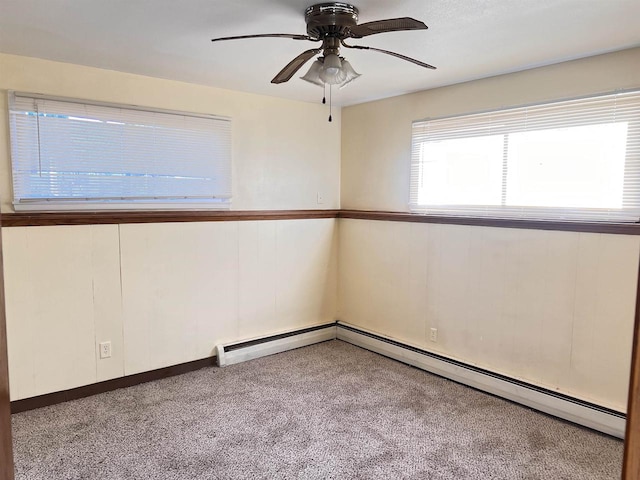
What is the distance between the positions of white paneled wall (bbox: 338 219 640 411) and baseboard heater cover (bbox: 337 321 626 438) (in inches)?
2.2

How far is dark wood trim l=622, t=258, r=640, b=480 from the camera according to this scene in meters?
0.66

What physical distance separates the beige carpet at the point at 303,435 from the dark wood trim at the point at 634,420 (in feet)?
5.63

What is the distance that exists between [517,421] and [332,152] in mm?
2829

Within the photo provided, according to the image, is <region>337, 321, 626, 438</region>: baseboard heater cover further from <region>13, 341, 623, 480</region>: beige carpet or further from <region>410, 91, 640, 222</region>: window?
<region>410, 91, 640, 222</region>: window

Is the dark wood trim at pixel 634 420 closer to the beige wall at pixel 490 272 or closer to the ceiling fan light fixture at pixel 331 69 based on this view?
the ceiling fan light fixture at pixel 331 69

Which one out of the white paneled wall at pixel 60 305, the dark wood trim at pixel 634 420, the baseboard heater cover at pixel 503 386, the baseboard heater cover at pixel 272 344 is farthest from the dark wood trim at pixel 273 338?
the dark wood trim at pixel 634 420

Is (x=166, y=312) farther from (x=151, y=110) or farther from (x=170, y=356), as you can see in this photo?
(x=151, y=110)

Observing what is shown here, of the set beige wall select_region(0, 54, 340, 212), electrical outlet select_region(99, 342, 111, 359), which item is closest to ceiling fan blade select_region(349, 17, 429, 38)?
beige wall select_region(0, 54, 340, 212)

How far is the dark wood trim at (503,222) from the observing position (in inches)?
98.4

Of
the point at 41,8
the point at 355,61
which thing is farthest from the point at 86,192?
the point at 355,61

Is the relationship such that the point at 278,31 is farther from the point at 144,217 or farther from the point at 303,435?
the point at 303,435

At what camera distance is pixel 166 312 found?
10.9 ft

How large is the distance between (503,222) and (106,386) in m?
3.09

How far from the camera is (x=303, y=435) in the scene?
8.36ft
